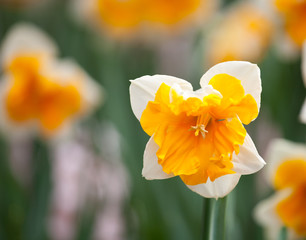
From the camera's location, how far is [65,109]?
3.61 ft

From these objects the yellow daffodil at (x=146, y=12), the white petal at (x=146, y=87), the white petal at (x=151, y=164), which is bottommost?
the white petal at (x=151, y=164)

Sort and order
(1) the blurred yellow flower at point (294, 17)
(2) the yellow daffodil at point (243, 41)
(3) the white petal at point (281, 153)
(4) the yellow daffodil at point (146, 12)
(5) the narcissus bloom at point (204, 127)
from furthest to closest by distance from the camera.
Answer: (4) the yellow daffodil at point (146, 12), (2) the yellow daffodil at point (243, 41), (1) the blurred yellow flower at point (294, 17), (3) the white petal at point (281, 153), (5) the narcissus bloom at point (204, 127)

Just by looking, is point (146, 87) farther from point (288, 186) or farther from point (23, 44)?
point (23, 44)

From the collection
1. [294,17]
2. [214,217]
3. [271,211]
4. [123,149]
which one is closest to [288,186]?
[271,211]

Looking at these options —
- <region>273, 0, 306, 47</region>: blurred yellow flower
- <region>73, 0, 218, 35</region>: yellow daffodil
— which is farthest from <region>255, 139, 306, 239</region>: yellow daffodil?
<region>73, 0, 218, 35</region>: yellow daffodil

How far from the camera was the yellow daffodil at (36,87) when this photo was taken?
1038 mm

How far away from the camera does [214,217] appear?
464 millimetres

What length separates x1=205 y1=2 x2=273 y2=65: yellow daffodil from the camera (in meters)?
1.17

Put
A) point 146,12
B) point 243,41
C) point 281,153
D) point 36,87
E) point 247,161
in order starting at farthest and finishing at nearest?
point 146,12
point 243,41
point 36,87
point 281,153
point 247,161

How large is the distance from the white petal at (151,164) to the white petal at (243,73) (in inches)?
3.3

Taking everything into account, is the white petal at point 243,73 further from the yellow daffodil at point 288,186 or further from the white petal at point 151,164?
the yellow daffodil at point 288,186

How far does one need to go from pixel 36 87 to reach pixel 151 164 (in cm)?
66

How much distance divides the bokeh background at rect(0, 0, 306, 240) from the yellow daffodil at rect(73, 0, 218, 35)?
0.08 feet

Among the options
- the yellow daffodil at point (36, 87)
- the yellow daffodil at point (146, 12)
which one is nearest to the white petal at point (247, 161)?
the yellow daffodil at point (36, 87)
